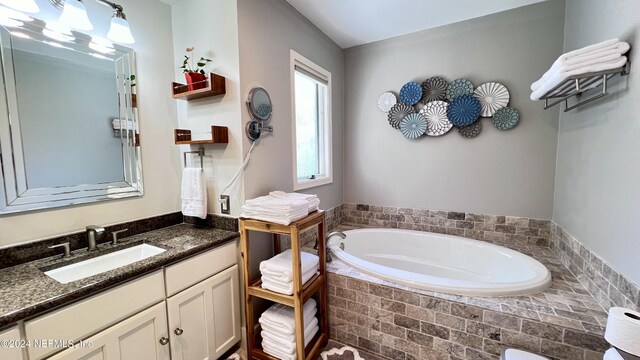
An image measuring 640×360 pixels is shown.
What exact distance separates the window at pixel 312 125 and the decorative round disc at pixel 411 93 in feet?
2.53

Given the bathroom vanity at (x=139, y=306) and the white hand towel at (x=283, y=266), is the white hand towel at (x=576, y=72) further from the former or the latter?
the bathroom vanity at (x=139, y=306)

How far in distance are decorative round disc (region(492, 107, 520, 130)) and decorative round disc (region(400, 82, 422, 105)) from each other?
2.26 feet

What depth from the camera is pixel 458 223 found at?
234 centimetres

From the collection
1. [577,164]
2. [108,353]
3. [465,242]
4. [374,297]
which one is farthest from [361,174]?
[108,353]

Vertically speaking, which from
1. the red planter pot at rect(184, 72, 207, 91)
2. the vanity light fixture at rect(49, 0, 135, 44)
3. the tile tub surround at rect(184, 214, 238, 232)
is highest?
the vanity light fixture at rect(49, 0, 135, 44)

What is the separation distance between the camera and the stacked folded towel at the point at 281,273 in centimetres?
141

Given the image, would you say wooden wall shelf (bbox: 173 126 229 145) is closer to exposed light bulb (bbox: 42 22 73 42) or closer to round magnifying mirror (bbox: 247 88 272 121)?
round magnifying mirror (bbox: 247 88 272 121)

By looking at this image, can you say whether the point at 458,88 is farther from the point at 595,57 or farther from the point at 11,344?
the point at 11,344

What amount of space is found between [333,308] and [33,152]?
1967 mm

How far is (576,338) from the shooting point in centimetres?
112

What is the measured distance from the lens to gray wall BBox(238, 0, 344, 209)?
1586mm

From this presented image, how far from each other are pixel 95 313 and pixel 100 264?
16.7 inches

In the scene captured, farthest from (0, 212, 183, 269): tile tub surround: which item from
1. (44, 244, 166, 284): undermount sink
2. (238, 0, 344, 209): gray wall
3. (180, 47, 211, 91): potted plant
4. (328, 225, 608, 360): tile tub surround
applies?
(328, 225, 608, 360): tile tub surround

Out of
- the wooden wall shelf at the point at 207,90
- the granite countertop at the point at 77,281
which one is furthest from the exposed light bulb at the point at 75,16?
the granite countertop at the point at 77,281
